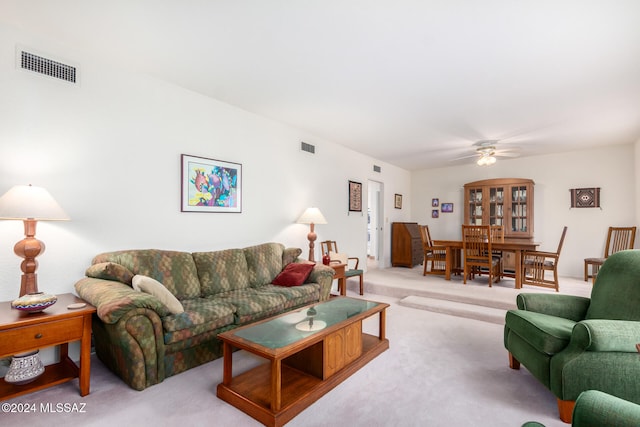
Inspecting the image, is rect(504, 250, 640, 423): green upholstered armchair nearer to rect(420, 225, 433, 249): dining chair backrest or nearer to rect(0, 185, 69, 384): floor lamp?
rect(420, 225, 433, 249): dining chair backrest

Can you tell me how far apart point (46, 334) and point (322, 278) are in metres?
2.45

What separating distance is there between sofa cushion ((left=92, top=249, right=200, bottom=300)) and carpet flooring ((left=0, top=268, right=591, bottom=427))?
0.74m

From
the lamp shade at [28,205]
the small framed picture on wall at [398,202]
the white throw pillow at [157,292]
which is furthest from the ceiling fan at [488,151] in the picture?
the lamp shade at [28,205]

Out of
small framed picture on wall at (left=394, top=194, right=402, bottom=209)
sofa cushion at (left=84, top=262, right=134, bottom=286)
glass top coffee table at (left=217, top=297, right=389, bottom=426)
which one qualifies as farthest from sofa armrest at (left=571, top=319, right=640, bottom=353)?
small framed picture on wall at (left=394, top=194, right=402, bottom=209)

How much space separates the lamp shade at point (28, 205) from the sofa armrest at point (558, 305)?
11.5 ft

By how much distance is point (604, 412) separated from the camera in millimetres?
1057

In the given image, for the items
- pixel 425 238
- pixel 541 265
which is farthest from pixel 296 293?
pixel 541 265

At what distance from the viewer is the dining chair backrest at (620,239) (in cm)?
516

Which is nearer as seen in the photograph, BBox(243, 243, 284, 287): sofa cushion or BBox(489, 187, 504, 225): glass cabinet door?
Result: BBox(243, 243, 284, 287): sofa cushion

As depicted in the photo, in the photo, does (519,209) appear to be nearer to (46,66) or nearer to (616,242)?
A: (616,242)

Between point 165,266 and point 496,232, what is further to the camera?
point 496,232

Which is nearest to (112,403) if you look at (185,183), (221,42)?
(185,183)

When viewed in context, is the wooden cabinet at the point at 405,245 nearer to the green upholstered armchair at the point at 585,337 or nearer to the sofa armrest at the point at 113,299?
the green upholstered armchair at the point at 585,337

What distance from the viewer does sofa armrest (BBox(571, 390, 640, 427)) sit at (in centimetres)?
101
